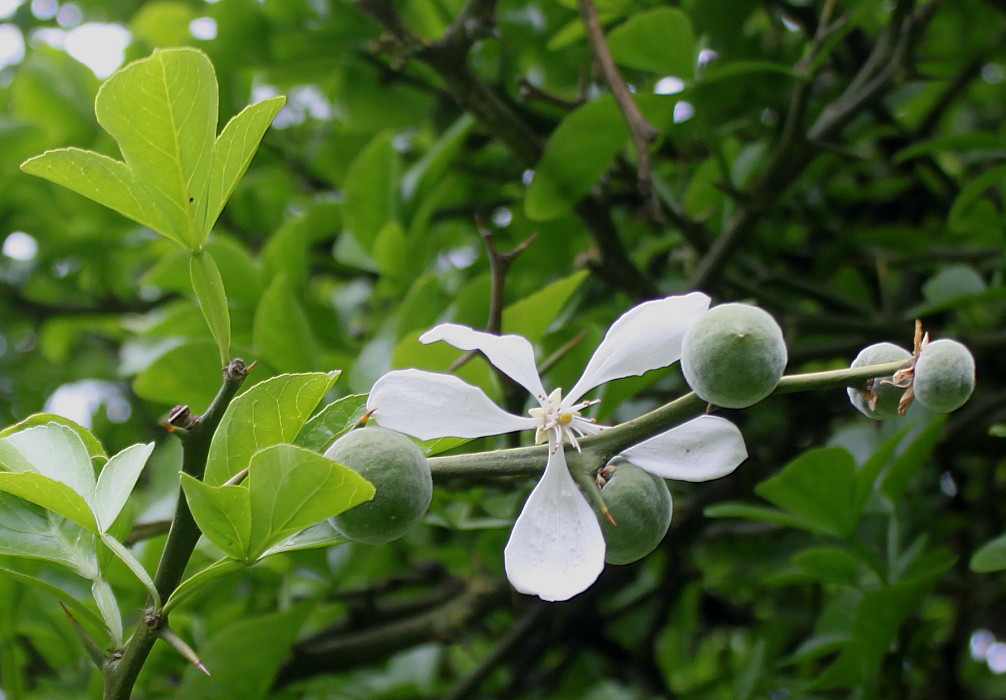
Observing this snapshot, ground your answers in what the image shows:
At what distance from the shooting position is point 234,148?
530 mm

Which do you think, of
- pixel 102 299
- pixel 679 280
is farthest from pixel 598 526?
pixel 102 299

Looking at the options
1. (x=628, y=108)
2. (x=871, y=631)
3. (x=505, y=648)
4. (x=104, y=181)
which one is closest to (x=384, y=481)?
(x=104, y=181)

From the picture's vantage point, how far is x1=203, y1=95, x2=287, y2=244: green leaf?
52cm

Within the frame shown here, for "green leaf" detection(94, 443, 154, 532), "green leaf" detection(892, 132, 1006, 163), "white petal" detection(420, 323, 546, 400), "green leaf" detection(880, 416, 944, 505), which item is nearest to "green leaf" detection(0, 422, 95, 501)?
"green leaf" detection(94, 443, 154, 532)

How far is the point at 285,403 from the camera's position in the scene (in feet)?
1.70

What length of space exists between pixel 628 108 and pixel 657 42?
190 mm

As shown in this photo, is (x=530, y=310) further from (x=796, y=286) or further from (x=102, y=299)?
(x=102, y=299)

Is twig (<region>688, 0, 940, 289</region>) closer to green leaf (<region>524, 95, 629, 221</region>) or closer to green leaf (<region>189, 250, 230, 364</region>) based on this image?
green leaf (<region>524, 95, 629, 221</region>)

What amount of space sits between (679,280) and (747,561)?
590 millimetres

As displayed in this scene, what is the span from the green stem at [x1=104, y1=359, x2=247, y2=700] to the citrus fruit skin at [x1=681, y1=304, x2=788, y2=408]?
25 cm

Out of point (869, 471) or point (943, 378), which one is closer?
point (943, 378)

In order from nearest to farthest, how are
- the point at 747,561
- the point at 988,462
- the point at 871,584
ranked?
the point at 871,584 < the point at 988,462 < the point at 747,561

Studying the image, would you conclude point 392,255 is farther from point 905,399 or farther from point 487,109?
point 905,399

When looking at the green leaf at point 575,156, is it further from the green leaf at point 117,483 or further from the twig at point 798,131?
the green leaf at point 117,483
